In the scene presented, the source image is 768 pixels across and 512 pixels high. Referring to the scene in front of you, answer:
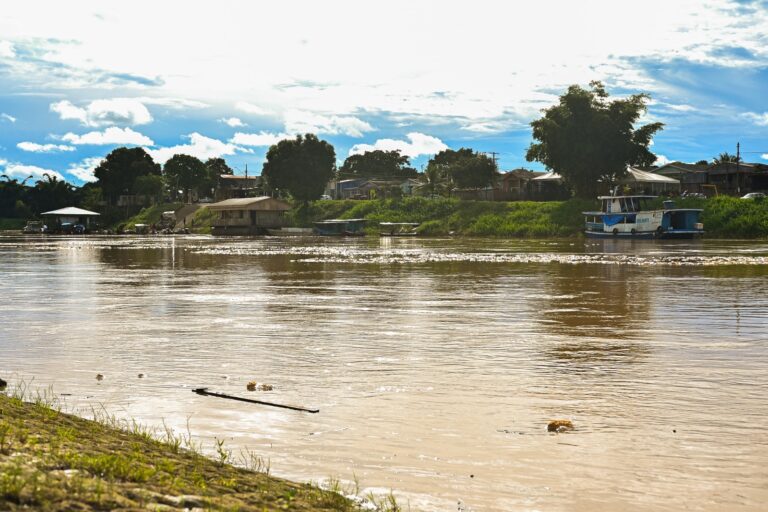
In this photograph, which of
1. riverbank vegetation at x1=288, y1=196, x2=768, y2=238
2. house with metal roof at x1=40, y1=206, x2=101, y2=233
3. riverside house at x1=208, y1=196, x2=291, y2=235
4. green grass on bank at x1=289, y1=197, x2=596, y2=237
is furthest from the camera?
house with metal roof at x1=40, y1=206, x2=101, y2=233

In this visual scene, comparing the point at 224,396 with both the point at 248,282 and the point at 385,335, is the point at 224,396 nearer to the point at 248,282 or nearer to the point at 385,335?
the point at 385,335

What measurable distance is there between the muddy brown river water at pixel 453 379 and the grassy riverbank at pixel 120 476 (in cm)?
69

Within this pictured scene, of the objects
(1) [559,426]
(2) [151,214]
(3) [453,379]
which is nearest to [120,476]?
(1) [559,426]

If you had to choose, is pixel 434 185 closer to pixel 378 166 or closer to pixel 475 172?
pixel 475 172

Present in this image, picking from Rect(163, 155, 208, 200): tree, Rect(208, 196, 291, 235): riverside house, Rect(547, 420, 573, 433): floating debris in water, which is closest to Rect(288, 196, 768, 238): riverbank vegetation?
Rect(208, 196, 291, 235): riverside house

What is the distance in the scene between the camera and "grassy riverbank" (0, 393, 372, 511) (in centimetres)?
467

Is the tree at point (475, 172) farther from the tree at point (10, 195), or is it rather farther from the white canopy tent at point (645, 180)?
the tree at point (10, 195)

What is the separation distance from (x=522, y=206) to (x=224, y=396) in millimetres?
83506

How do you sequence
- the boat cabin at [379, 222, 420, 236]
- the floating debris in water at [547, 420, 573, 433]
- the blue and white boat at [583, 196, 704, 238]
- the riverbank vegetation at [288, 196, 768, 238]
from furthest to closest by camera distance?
the boat cabin at [379, 222, 420, 236] < the riverbank vegetation at [288, 196, 768, 238] < the blue and white boat at [583, 196, 704, 238] < the floating debris in water at [547, 420, 573, 433]

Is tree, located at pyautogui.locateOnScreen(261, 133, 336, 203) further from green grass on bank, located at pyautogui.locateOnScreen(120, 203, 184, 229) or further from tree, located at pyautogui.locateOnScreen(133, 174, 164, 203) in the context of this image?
tree, located at pyautogui.locateOnScreen(133, 174, 164, 203)

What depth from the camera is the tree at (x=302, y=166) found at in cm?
11525

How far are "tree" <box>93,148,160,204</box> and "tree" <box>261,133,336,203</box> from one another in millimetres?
39526

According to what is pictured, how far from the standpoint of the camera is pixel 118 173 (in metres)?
149

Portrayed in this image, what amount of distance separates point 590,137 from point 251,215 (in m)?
44.9
